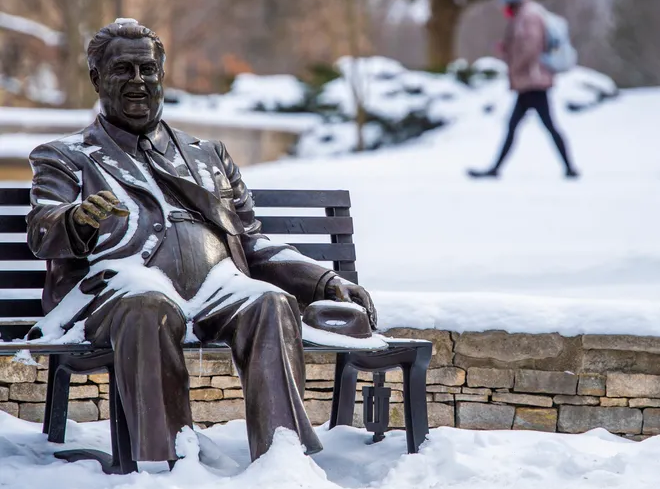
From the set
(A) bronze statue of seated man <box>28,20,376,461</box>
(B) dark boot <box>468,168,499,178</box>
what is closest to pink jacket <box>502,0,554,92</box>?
(B) dark boot <box>468,168,499,178</box>

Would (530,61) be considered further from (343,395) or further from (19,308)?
(19,308)

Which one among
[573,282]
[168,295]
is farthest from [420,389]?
[573,282]

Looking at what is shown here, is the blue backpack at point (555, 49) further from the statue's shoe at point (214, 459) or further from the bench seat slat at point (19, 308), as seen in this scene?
the statue's shoe at point (214, 459)

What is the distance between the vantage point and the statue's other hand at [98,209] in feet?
13.6

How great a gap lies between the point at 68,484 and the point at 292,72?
38875mm

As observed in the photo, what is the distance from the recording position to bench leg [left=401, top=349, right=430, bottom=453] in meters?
4.79

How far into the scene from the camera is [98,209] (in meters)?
4.16

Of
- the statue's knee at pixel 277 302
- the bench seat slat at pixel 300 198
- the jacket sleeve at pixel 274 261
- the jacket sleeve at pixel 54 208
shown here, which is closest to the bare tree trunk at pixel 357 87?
the bench seat slat at pixel 300 198

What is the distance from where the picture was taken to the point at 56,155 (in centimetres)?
464

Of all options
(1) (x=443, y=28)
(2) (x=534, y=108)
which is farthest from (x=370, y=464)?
(1) (x=443, y=28)

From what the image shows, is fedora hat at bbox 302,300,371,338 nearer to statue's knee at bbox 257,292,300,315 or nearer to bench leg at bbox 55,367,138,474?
statue's knee at bbox 257,292,300,315

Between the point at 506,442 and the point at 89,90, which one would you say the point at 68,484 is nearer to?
the point at 506,442

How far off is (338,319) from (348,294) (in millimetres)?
194

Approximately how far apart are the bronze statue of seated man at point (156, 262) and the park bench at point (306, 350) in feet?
0.54
